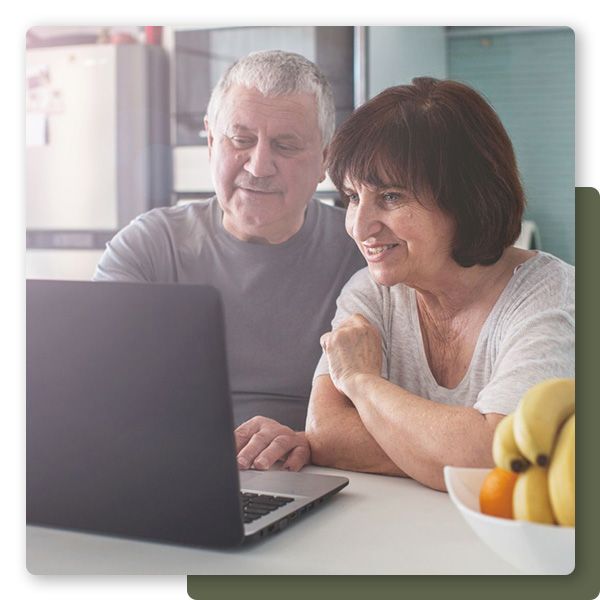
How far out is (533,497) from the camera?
1.10 metres

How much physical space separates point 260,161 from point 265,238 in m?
0.12

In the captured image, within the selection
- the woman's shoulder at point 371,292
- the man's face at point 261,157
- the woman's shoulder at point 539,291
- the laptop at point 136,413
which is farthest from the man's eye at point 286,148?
the laptop at point 136,413

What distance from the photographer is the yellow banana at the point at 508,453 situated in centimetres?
110

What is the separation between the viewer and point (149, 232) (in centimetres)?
150

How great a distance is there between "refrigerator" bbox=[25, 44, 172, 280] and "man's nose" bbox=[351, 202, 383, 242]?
11.8 inches

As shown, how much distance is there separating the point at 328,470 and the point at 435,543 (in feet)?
0.84

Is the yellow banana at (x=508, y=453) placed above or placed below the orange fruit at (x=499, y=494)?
above

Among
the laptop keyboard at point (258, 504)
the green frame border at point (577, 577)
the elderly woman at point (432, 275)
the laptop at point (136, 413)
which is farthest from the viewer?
the elderly woman at point (432, 275)

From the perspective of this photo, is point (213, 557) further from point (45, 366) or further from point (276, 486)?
point (45, 366)

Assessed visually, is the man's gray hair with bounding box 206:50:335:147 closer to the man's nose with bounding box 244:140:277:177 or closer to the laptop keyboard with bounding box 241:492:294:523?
the man's nose with bounding box 244:140:277:177

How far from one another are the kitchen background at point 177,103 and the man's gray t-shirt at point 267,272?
0.13 feet

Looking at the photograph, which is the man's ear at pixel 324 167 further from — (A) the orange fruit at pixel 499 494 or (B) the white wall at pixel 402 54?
(A) the orange fruit at pixel 499 494

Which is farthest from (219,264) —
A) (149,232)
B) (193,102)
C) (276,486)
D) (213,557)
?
(213,557)

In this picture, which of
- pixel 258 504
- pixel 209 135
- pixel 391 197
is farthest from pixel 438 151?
pixel 258 504
